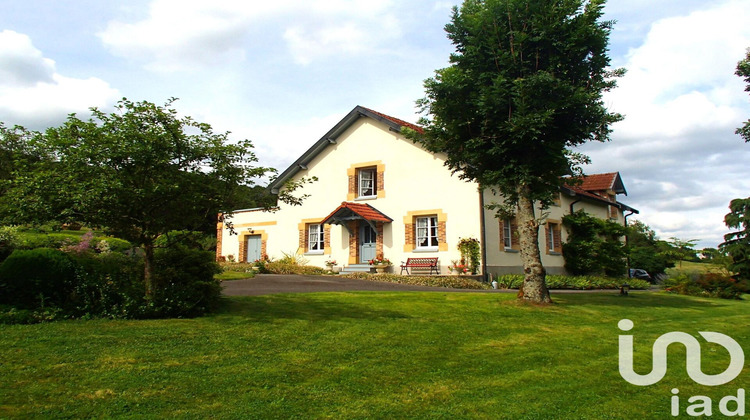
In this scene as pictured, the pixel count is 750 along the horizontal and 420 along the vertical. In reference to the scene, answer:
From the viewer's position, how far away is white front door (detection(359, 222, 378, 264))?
876 inches

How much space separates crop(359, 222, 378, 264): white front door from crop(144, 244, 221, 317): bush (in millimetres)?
13232

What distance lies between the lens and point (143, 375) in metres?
4.93

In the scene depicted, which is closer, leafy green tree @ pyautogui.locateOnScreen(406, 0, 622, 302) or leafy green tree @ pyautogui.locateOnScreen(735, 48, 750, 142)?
leafy green tree @ pyautogui.locateOnScreen(406, 0, 622, 302)

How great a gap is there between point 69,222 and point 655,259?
3760 centimetres

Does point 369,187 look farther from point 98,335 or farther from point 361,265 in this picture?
point 98,335

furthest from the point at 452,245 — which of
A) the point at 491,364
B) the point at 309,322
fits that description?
the point at 491,364

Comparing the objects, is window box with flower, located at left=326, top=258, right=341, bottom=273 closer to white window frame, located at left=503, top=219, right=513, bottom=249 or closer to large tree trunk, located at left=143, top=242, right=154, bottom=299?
white window frame, located at left=503, top=219, right=513, bottom=249

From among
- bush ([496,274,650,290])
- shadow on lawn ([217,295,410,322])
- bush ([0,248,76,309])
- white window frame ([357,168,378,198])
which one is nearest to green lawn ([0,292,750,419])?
shadow on lawn ([217,295,410,322])

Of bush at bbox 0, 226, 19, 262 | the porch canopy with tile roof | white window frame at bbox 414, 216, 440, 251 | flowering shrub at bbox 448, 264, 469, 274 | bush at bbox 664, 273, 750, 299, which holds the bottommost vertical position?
bush at bbox 664, 273, 750, 299

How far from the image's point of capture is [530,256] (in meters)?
11.8

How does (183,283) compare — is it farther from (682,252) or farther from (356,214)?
(682,252)

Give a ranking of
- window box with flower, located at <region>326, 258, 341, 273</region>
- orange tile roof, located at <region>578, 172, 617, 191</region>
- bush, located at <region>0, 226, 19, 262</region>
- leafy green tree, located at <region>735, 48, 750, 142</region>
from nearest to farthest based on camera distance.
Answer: bush, located at <region>0, 226, 19, 262</region>, leafy green tree, located at <region>735, 48, 750, 142</region>, window box with flower, located at <region>326, 258, 341, 273</region>, orange tile roof, located at <region>578, 172, 617, 191</region>

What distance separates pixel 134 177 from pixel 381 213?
596 inches

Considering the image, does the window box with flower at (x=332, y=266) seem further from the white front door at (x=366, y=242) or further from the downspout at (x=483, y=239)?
the downspout at (x=483, y=239)
